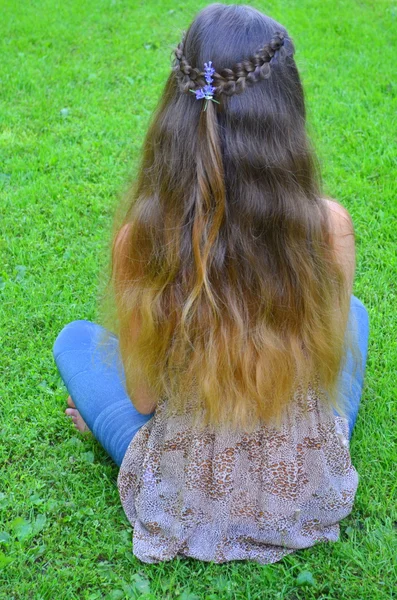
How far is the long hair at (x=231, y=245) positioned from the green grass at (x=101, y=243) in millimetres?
398

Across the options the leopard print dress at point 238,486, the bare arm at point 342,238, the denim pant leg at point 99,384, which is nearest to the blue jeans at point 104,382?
the denim pant leg at point 99,384

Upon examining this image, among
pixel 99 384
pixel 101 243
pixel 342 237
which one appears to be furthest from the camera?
pixel 101 243

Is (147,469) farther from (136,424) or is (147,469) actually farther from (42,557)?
(42,557)

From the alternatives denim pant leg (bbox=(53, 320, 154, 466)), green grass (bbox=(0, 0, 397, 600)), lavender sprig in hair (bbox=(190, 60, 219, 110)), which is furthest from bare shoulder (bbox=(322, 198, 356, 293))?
denim pant leg (bbox=(53, 320, 154, 466))

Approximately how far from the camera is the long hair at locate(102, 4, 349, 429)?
1.61 m

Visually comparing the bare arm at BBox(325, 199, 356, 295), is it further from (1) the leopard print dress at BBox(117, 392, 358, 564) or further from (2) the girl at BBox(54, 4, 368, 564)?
(1) the leopard print dress at BBox(117, 392, 358, 564)

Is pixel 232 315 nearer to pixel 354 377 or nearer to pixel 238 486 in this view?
pixel 238 486

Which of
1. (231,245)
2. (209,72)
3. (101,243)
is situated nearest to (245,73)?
(209,72)

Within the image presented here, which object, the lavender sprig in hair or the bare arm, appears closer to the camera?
the lavender sprig in hair

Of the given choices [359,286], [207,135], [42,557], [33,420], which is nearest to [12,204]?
[33,420]

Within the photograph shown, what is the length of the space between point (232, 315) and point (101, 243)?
1951 millimetres

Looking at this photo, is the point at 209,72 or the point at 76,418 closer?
the point at 209,72

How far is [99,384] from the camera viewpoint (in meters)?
2.47

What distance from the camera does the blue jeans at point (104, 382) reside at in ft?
7.64
